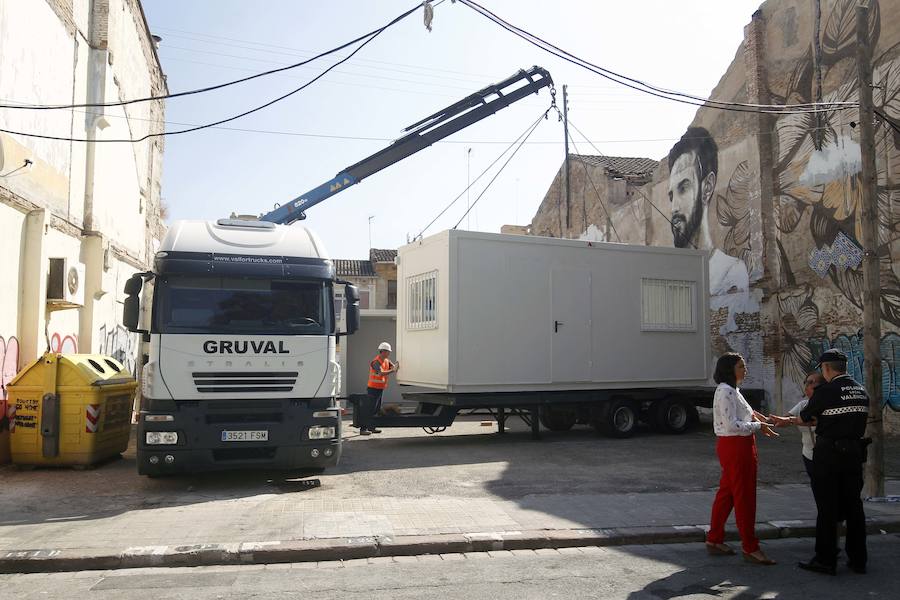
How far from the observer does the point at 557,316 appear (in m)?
13.7

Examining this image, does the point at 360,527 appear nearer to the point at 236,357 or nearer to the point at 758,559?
the point at 236,357

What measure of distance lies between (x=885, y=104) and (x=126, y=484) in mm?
14672

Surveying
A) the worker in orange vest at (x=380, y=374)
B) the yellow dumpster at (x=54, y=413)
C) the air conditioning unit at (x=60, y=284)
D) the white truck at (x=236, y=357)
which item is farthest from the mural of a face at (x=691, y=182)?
the yellow dumpster at (x=54, y=413)

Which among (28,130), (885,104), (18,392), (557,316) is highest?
(885,104)

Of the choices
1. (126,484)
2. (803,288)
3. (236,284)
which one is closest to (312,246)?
(236,284)

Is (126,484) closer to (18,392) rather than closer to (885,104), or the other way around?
(18,392)

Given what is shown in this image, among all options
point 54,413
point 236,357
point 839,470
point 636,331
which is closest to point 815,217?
point 636,331

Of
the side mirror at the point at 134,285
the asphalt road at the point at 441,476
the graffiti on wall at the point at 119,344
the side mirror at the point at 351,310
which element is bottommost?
the asphalt road at the point at 441,476

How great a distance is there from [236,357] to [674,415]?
9.20m

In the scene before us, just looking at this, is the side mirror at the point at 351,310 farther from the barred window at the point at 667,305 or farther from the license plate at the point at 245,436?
the barred window at the point at 667,305

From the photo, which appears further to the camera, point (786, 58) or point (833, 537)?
point (786, 58)

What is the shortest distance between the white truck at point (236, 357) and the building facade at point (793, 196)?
10776 mm

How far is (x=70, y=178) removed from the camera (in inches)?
535

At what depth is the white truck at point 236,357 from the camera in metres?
8.73
